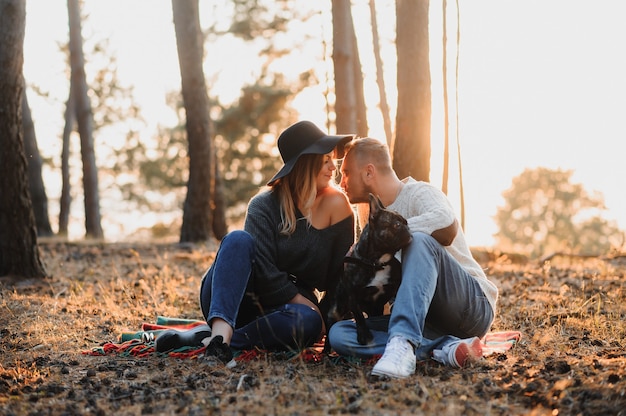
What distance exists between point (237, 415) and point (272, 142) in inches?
957

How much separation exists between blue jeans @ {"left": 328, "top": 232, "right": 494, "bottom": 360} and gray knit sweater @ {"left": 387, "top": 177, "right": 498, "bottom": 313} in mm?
90

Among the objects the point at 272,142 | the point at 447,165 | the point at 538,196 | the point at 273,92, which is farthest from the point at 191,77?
the point at 538,196

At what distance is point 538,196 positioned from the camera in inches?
1661

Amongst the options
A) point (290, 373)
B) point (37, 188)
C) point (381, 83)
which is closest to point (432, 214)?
point (290, 373)

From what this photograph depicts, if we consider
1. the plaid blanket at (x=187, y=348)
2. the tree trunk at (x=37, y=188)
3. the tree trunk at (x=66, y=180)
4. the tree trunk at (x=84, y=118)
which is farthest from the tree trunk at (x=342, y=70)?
the tree trunk at (x=66, y=180)

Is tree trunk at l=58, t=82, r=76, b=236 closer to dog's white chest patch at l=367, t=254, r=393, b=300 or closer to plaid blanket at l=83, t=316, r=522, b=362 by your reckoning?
plaid blanket at l=83, t=316, r=522, b=362

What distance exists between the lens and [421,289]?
4.09 m

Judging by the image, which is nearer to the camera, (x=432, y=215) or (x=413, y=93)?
(x=432, y=215)

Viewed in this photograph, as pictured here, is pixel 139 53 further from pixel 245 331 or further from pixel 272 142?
pixel 245 331

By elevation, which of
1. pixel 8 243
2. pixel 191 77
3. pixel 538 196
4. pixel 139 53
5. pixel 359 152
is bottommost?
pixel 538 196

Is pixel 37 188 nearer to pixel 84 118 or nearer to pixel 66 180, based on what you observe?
pixel 84 118

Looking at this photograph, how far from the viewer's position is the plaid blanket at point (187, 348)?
463 centimetres

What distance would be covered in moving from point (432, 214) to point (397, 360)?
0.93 metres

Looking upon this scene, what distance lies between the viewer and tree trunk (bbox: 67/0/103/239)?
51.5 feet
